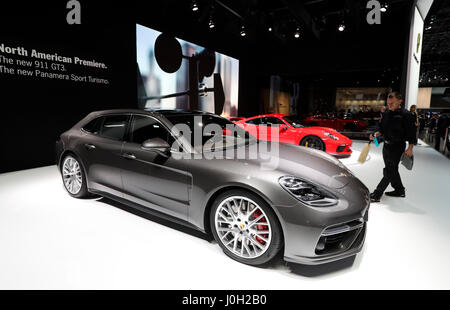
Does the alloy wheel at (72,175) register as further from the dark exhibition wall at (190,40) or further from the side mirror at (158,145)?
the dark exhibition wall at (190,40)

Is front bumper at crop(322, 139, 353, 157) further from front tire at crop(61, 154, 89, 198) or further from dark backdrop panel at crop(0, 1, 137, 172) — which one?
dark backdrop panel at crop(0, 1, 137, 172)

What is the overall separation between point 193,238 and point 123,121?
1.49 meters

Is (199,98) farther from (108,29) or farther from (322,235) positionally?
(322,235)

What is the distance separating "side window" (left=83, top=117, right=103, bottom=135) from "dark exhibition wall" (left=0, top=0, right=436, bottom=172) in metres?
2.79

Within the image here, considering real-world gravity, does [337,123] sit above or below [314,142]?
above

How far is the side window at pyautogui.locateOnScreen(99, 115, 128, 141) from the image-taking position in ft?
9.73

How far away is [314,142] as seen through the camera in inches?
250

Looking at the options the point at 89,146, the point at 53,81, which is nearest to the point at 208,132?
the point at 89,146

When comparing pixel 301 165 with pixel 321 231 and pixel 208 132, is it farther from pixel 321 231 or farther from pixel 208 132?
pixel 208 132

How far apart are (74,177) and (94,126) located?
0.75 m

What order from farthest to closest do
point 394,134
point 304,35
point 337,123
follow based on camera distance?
point 304,35 → point 337,123 → point 394,134

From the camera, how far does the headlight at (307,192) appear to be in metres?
1.88

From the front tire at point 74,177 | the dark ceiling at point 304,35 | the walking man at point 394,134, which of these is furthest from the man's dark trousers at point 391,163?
the dark ceiling at point 304,35

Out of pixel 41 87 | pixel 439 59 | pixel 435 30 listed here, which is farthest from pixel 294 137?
pixel 439 59
